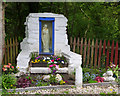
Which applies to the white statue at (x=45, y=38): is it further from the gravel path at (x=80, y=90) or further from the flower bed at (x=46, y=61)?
the gravel path at (x=80, y=90)

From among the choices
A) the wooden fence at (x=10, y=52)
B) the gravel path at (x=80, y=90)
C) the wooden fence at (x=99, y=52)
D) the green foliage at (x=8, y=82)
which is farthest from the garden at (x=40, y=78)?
the wooden fence at (x=10, y=52)

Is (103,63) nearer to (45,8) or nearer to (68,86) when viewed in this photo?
(68,86)

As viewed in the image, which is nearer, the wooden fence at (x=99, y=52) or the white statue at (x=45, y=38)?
the wooden fence at (x=99, y=52)

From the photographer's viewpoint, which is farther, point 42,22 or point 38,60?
point 42,22

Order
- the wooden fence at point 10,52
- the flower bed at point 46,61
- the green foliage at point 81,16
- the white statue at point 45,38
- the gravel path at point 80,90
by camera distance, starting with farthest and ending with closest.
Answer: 1. the green foliage at point 81,16
2. the white statue at point 45,38
3. the wooden fence at point 10,52
4. the flower bed at point 46,61
5. the gravel path at point 80,90

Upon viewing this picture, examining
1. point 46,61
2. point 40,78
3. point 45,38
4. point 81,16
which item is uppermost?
point 81,16

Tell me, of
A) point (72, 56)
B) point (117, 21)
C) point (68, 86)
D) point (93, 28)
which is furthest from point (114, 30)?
point (68, 86)

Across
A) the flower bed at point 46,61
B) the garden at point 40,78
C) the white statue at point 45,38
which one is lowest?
the garden at point 40,78

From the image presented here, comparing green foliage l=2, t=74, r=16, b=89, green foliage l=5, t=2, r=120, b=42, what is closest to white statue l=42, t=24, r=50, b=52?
green foliage l=5, t=2, r=120, b=42

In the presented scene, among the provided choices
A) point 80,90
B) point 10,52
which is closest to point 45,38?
point 10,52

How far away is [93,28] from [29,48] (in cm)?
492

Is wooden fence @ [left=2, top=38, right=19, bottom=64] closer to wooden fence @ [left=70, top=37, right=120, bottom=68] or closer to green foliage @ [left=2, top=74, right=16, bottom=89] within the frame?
green foliage @ [left=2, top=74, right=16, bottom=89]

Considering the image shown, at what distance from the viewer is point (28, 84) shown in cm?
508

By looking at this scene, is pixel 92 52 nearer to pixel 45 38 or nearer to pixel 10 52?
pixel 45 38
